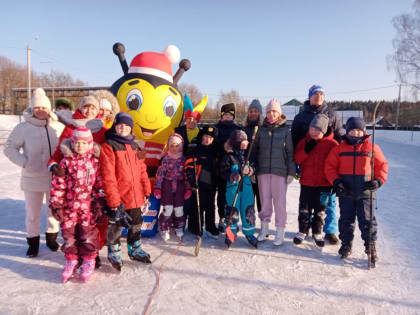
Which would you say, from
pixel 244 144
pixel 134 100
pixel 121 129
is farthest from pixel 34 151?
pixel 244 144

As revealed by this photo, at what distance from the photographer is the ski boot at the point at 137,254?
3133mm

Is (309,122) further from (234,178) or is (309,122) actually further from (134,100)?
(134,100)

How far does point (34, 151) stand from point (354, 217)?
3.77 meters

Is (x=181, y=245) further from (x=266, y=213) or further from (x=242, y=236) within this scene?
(x=266, y=213)

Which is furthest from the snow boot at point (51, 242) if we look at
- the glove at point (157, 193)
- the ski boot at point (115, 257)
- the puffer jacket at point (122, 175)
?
the glove at point (157, 193)

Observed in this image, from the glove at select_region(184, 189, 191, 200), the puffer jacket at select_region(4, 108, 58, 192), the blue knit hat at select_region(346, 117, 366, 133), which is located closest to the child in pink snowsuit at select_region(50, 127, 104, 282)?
the puffer jacket at select_region(4, 108, 58, 192)

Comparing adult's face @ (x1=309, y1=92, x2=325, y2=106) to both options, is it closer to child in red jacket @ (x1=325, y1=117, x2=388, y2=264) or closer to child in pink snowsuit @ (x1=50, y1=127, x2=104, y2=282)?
child in red jacket @ (x1=325, y1=117, x2=388, y2=264)

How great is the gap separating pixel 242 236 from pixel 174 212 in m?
1.06

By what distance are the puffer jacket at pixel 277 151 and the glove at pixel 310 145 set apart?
0.19m

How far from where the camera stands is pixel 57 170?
2592mm

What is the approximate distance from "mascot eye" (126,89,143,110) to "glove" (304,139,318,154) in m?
2.22

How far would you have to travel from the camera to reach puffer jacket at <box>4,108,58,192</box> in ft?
10.1

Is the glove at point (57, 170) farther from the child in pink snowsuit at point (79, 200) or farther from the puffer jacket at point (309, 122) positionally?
the puffer jacket at point (309, 122)

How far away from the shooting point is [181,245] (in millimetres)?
3654
